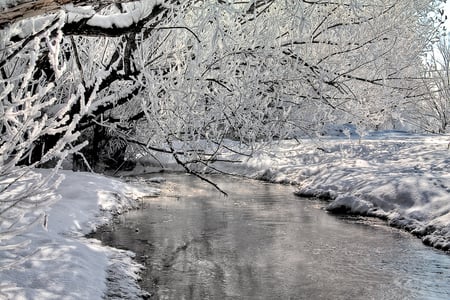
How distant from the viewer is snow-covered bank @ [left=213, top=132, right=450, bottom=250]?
31.9 feet

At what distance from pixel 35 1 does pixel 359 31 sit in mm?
5566

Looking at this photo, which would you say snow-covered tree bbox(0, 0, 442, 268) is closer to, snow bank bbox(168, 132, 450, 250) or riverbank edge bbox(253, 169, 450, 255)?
snow bank bbox(168, 132, 450, 250)

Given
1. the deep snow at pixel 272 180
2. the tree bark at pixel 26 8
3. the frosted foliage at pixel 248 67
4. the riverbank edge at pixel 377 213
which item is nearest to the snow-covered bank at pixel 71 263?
the deep snow at pixel 272 180

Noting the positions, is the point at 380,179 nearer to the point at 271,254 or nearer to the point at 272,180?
the point at 272,180

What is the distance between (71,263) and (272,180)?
38.9 feet

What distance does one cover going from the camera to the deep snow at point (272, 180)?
5.63 m

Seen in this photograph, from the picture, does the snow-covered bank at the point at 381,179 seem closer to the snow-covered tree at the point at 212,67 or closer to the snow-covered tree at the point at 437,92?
the snow-covered tree at the point at 212,67

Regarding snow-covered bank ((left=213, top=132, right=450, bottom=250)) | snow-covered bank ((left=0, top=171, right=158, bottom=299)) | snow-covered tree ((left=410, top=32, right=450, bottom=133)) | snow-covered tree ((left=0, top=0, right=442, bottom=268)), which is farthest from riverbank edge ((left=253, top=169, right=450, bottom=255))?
snow-covered tree ((left=410, top=32, right=450, bottom=133))

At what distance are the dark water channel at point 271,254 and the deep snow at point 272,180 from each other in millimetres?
405

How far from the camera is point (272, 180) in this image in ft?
57.2

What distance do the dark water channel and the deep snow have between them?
0.40 metres

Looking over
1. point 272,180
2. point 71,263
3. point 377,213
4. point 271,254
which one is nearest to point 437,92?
point 272,180

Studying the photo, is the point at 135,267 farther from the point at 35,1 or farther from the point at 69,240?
the point at 35,1

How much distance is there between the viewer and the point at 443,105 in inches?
856
